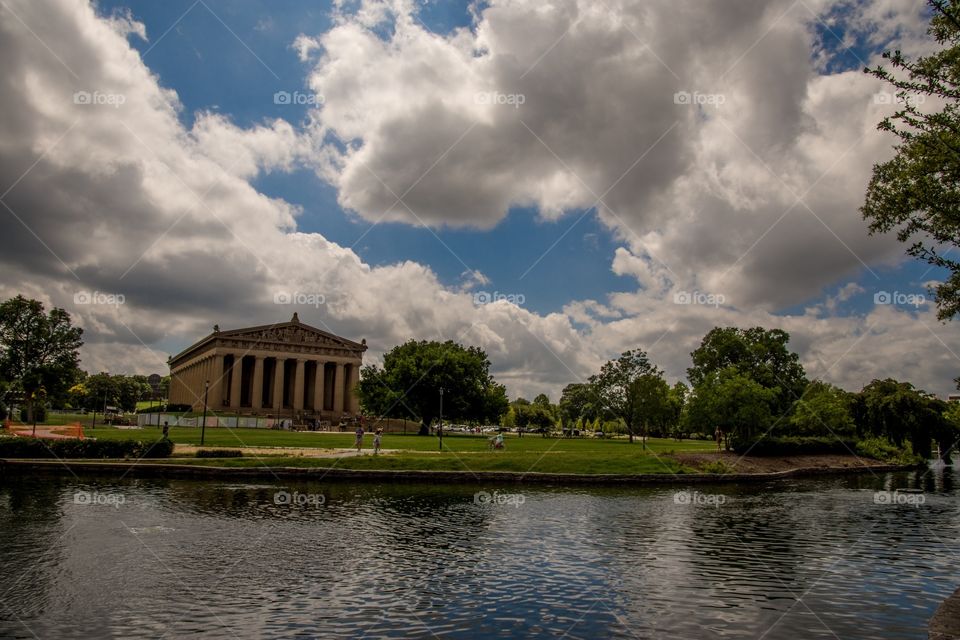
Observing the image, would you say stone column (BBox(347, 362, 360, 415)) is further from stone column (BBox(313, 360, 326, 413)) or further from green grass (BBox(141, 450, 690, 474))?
green grass (BBox(141, 450, 690, 474))

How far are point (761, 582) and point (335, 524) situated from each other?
13.2m

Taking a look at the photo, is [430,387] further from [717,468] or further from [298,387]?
[717,468]

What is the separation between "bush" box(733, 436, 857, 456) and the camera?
53.1m

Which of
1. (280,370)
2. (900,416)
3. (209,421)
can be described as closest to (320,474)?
(209,421)

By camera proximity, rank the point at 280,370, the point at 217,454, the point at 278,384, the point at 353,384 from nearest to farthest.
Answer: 1. the point at 217,454
2. the point at 278,384
3. the point at 280,370
4. the point at 353,384

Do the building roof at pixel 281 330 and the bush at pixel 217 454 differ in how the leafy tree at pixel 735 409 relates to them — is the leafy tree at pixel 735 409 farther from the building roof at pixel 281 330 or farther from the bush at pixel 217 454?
the building roof at pixel 281 330

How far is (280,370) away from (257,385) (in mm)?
4534

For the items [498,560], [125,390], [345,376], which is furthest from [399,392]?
[125,390]

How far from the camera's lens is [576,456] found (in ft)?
148

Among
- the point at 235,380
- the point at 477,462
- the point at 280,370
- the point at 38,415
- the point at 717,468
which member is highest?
the point at 280,370

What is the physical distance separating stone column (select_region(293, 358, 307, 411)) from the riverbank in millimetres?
109193

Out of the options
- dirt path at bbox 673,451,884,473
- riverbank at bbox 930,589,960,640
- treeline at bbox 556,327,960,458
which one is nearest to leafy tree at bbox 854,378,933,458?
treeline at bbox 556,327,960,458

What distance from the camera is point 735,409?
53.8 meters

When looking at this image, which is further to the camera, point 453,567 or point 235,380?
point 235,380
